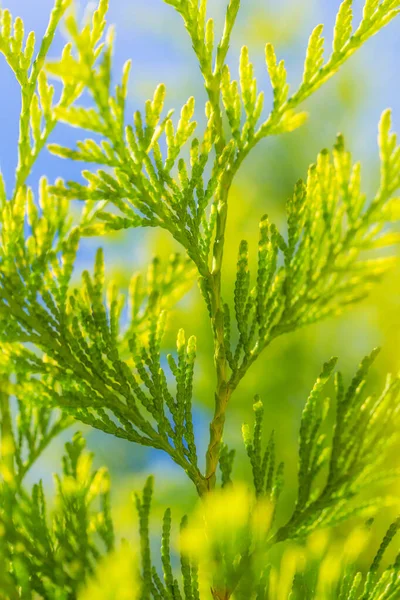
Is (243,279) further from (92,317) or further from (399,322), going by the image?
(399,322)

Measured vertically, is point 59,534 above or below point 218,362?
below

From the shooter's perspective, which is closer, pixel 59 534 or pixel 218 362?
pixel 59 534

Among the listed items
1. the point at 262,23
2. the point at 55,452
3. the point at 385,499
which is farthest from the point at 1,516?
the point at 262,23

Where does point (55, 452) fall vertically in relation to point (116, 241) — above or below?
below

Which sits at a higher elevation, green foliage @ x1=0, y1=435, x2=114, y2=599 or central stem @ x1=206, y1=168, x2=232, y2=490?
central stem @ x1=206, y1=168, x2=232, y2=490

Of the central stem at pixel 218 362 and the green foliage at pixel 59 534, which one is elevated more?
the central stem at pixel 218 362

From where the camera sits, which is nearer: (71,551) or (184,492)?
(71,551)

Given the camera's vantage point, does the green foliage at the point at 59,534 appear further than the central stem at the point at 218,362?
No

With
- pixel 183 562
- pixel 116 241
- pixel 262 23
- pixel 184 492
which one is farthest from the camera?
pixel 262 23

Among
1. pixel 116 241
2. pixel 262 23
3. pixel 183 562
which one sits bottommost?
pixel 183 562

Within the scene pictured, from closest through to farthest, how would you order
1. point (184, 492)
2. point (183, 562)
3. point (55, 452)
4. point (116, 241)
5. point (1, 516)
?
point (1, 516)
point (183, 562)
point (184, 492)
point (55, 452)
point (116, 241)

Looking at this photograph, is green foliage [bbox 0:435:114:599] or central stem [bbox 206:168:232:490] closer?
green foliage [bbox 0:435:114:599]
